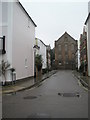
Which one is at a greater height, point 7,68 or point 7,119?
point 7,68

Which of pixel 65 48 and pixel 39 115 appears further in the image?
pixel 65 48

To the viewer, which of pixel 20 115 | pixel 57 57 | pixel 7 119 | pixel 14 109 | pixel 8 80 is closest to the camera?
pixel 7 119

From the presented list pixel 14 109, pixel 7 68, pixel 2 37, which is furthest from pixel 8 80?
pixel 14 109

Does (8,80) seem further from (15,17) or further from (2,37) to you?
(15,17)

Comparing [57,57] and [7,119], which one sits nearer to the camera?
[7,119]

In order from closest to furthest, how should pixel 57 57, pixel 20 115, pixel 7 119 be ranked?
pixel 7 119, pixel 20 115, pixel 57 57

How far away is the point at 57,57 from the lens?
8769cm

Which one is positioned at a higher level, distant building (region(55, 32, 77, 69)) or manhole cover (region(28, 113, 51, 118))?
distant building (region(55, 32, 77, 69))

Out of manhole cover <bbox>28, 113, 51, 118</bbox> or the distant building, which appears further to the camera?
the distant building

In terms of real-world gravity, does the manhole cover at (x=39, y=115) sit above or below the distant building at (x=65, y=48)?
below

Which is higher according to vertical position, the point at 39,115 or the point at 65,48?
the point at 65,48

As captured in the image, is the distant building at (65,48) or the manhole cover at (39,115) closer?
the manhole cover at (39,115)

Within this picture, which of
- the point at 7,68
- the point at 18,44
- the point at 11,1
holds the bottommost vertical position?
the point at 7,68

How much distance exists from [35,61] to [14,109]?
80.7 ft
